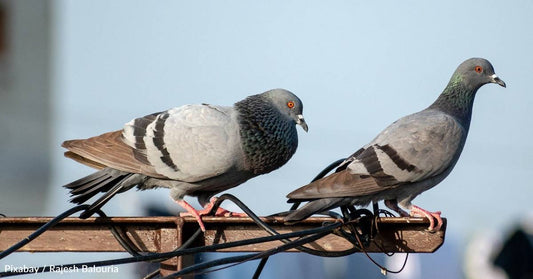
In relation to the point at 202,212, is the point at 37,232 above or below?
above

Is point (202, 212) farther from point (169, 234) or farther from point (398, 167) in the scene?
point (398, 167)

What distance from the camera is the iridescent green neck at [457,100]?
845cm

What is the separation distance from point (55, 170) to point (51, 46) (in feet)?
7.90

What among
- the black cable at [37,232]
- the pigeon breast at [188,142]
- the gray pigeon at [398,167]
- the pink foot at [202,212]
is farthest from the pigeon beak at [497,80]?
the black cable at [37,232]

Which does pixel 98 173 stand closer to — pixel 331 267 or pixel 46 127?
pixel 331 267

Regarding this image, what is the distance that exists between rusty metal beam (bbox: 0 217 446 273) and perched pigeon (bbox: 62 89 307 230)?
898 millimetres

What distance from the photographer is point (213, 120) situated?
7.81m

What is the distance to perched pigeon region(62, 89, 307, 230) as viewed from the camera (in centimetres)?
763

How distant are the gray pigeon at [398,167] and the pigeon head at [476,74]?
19.7 inches

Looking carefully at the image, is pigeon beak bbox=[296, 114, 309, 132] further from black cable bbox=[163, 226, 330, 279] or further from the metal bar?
black cable bbox=[163, 226, 330, 279]

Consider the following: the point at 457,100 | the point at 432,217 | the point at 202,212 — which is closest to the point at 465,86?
the point at 457,100

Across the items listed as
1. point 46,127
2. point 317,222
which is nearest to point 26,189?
point 46,127

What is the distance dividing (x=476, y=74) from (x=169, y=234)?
11.2 feet

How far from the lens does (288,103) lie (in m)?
8.28
